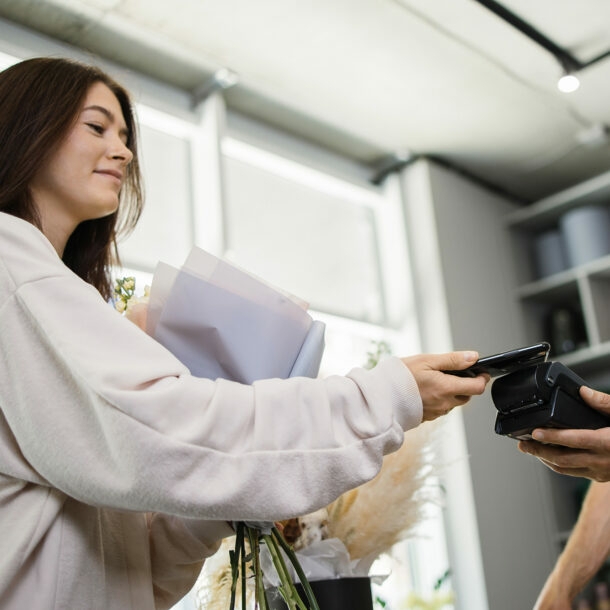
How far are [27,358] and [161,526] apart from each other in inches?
15.8

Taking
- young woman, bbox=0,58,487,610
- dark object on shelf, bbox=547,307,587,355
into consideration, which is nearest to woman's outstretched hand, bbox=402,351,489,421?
young woman, bbox=0,58,487,610

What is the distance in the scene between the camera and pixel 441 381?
3.53 feet

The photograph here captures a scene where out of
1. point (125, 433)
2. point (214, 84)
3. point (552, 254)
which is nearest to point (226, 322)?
point (125, 433)

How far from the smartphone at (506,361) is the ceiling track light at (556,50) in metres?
2.01

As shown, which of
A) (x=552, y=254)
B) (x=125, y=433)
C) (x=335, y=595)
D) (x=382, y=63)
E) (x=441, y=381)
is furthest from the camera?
(x=552, y=254)

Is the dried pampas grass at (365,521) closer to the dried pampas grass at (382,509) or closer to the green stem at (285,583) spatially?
the dried pampas grass at (382,509)

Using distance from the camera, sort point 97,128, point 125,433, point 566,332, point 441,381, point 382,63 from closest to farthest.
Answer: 1. point 125,433
2. point 441,381
3. point 97,128
4. point 382,63
5. point 566,332

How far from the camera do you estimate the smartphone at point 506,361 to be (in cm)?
113

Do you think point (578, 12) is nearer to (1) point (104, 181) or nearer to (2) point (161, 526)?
(1) point (104, 181)

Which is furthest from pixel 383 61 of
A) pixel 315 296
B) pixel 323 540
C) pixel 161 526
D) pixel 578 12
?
pixel 161 526

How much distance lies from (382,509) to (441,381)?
27.7 inches

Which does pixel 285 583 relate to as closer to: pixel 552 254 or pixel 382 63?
pixel 382 63

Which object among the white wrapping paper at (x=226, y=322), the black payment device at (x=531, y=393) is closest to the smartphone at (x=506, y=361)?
the black payment device at (x=531, y=393)

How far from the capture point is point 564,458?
1.44m
